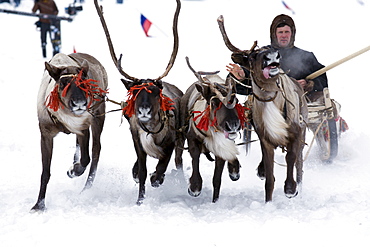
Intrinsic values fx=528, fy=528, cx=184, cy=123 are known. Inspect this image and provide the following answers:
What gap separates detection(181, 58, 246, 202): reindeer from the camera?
17.0 ft

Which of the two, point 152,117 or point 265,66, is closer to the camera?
point 265,66

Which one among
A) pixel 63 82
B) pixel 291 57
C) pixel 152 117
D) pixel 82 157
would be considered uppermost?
pixel 291 57

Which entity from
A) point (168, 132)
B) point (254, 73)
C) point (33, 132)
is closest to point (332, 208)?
point (254, 73)

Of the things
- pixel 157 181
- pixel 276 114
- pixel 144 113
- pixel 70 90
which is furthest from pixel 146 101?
pixel 276 114

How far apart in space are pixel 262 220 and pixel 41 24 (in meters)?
13.0

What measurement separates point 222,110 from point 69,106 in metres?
1.56

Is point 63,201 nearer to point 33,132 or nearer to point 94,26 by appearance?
point 33,132

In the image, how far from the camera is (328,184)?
6.62 meters

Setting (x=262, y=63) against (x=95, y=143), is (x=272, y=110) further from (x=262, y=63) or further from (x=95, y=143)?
A: (x=95, y=143)

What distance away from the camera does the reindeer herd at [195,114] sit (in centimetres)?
518

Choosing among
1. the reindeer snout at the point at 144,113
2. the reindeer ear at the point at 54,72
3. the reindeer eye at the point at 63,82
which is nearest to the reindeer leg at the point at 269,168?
the reindeer snout at the point at 144,113

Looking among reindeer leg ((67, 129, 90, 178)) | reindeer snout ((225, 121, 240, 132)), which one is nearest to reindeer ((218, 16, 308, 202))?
reindeer snout ((225, 121, 240, 132))

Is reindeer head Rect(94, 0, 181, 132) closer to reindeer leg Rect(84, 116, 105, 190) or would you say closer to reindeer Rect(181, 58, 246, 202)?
reindeer Rect(181, 58, 246, 202)

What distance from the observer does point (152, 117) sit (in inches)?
214
